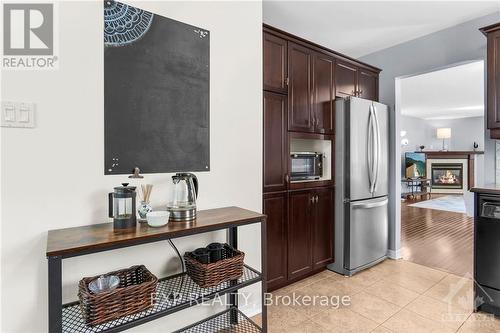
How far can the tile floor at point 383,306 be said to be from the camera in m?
2.01

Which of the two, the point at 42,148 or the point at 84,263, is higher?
the point at 42,148

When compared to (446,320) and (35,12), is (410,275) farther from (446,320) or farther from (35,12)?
(35,12)

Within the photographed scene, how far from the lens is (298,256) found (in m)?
2.64

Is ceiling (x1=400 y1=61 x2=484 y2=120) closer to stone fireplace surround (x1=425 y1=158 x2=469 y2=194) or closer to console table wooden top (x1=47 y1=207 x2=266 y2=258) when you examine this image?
stone fireplace surround (x1=425 y1=158 x2=469 y2=194)

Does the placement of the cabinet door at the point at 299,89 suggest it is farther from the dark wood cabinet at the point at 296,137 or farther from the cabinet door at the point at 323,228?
the cabinet door at the point at 323,228

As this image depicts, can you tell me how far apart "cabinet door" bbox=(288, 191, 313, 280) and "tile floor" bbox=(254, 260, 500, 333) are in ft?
0.59

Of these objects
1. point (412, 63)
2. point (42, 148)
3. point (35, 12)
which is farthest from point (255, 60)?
point (412, 63)

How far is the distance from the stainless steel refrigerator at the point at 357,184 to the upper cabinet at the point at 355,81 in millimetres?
253

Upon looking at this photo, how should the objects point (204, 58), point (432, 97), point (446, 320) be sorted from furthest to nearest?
point (432, 97), point (446, 320), point (204, 58)

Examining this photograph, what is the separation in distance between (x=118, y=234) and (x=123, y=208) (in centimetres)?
15

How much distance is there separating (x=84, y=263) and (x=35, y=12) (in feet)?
4.27

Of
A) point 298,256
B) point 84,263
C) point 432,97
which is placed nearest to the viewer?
point 84,263

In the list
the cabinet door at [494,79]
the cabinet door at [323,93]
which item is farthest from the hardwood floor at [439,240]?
the cabinet door at [323,93]

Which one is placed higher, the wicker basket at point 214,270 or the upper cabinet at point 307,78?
the upper cabinet at point 307,78
